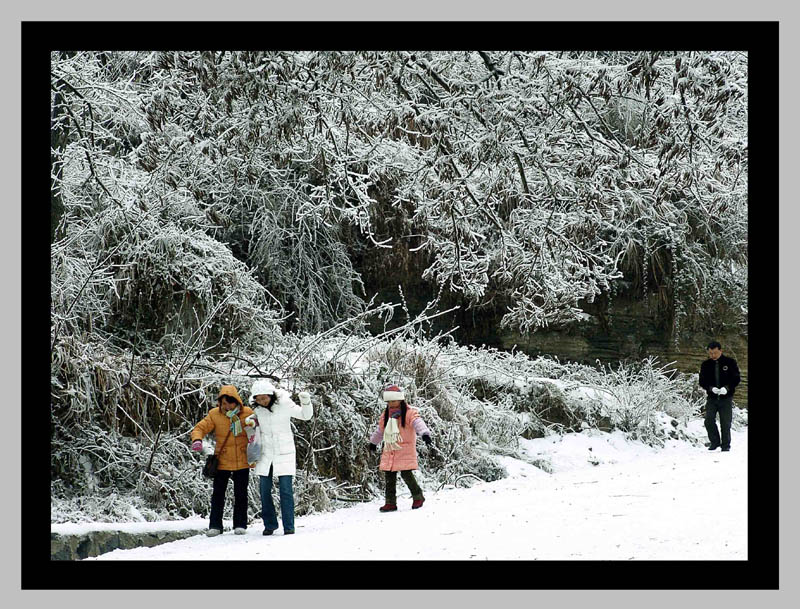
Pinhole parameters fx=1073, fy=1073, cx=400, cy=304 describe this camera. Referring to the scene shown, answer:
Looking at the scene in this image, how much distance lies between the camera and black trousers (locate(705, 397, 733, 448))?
1554 centimetres

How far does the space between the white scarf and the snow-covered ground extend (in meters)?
0.76

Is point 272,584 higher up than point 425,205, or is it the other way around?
point 425,205

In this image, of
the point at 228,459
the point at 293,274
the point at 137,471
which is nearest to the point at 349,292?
the point at 293,274

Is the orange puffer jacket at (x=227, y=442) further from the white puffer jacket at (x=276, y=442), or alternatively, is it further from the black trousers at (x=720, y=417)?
the black trousers at (x=720, y=417)

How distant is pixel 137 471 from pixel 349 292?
8.66 metres

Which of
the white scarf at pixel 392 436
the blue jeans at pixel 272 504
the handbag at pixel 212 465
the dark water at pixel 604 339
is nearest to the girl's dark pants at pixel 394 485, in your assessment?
the white scarf at pixel 392 436

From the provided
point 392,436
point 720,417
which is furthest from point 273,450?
point 720,417

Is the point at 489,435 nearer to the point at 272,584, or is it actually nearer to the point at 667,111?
the point at 667,111

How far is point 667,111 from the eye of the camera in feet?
33.8

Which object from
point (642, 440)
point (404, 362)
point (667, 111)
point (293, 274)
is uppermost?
point (667, 111)

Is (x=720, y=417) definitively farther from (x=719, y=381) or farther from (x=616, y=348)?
(x=616, y=348)

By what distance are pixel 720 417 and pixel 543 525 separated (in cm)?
641

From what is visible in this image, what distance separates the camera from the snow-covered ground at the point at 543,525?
8.99 meters

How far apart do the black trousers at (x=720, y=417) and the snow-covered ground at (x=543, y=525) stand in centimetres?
84
